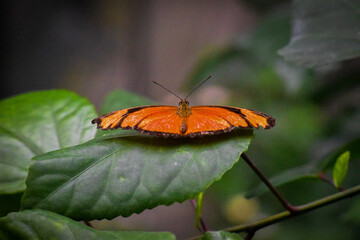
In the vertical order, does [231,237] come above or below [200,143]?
below

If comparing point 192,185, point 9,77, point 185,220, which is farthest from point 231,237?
point 185,220

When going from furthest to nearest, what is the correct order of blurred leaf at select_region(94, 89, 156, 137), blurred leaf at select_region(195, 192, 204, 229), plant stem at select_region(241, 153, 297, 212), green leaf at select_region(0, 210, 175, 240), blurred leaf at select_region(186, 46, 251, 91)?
blurred leaf at select_region(186, 46, 251, 91), blurred leaf at select_region(94, 89, 156, 137), blurred leaf at select_region(195, 192, 204, 229), plant stem at select_region(241, 153, 297, 212), green leaf at select_region(0, 210, 175, 240)

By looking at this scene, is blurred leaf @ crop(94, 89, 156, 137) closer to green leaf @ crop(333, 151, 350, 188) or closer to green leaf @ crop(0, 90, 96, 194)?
green leaf @ crop(0, 90, 96, 194)

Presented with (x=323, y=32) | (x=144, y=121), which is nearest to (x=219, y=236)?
(x=144, y=121)

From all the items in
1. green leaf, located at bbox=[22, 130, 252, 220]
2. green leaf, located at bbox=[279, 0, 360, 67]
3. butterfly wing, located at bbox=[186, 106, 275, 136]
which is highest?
green leaf, located at bbox=[279, 0, 360, 67]

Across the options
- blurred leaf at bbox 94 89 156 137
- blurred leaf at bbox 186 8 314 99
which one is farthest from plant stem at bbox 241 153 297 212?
blurred leaf at bbox 186 8 314 99

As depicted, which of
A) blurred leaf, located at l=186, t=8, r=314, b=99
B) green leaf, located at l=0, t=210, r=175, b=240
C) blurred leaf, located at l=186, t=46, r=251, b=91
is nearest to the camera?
green leaf, located at l=0, t=210, r=175, b=240

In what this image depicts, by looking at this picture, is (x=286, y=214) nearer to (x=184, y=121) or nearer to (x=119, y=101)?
(x=184, y=121)

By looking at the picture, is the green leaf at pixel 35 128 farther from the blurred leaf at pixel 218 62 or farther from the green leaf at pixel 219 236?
Answer: the blurred leaf at pixel 218 62

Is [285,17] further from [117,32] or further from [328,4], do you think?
[117,32]
